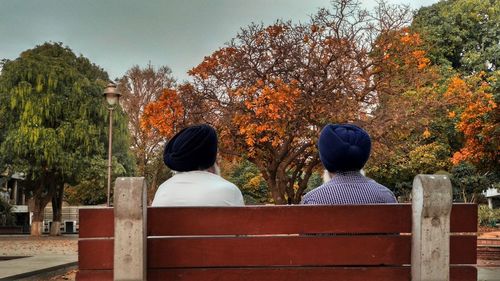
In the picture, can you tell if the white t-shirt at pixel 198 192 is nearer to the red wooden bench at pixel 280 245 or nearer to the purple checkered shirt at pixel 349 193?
the purple checkered shirt at pixel 349 193

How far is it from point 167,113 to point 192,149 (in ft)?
44.8

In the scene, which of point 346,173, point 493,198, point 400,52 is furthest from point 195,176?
point 493,198

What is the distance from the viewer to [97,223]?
2.86 m

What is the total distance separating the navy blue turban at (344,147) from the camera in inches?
142

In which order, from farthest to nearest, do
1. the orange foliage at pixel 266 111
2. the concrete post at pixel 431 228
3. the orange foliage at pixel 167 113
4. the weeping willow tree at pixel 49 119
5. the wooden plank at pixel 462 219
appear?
1. the weeping willow tree at pixel 49 119
2. the orange foliage at pixel 167 113
3. the orange foliage at pixel 266 111
4. the wooden plank at pixel 462 219
5. the concrete post at pixel 431 228

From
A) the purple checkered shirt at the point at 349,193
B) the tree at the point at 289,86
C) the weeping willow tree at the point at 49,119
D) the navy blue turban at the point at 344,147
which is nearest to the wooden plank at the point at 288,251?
the purple checkered shirt at the point at 349,193

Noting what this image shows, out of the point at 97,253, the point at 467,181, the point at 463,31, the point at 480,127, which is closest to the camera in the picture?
the point at 97,253

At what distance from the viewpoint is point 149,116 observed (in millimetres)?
17516

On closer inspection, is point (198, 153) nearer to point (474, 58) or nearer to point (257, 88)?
point (257, 88)

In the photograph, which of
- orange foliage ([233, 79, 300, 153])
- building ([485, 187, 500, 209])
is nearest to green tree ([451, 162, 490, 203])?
orange foliage ([233, 79, 300, 153])

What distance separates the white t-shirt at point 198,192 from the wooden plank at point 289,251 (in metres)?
0.71

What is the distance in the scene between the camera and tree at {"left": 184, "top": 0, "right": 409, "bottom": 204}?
15.4 m

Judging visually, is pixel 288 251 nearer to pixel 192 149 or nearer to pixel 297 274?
pixel 297 274

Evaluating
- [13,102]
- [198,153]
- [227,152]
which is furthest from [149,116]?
[198,153]
